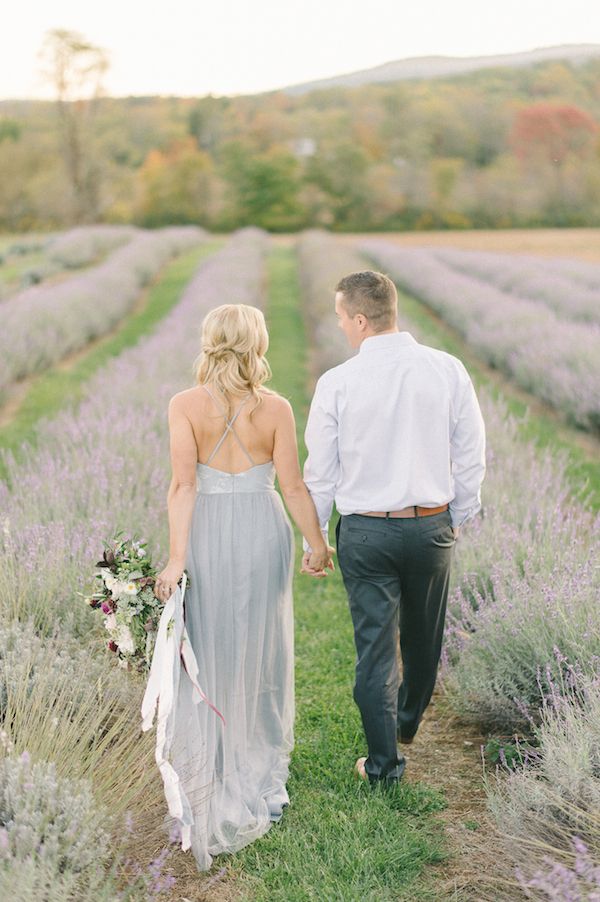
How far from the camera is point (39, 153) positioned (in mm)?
59125

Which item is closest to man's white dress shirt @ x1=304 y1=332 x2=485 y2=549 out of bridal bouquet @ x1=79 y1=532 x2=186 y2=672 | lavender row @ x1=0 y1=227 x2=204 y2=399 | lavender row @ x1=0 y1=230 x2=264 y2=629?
bridal bouquet @ x1=79 y1=532 x2=186 y2=672

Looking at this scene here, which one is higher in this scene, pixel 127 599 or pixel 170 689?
pixel 127 599

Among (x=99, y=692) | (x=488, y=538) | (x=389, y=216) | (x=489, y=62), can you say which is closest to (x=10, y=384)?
(x=488, y=538)

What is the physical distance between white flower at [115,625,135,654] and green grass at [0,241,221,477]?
282 cm

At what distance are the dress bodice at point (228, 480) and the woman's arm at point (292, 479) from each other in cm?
6

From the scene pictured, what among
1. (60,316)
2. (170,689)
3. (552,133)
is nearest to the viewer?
(170,689)

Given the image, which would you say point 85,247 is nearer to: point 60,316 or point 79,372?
point 60,316

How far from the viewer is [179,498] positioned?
3.09 meters

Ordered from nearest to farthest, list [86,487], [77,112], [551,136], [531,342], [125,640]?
[125,640] → [86,487] → [531,342] → [77,112] → [551,136]

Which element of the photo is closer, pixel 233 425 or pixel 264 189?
pixel 233 425

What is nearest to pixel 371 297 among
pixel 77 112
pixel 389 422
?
pixel 389 422

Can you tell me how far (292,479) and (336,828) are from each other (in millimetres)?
1223

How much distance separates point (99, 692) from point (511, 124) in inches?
2935

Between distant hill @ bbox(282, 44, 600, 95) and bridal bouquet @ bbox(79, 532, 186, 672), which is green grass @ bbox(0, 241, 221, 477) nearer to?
bridal bouquet @ bbox(79, 532, 186, 672)
